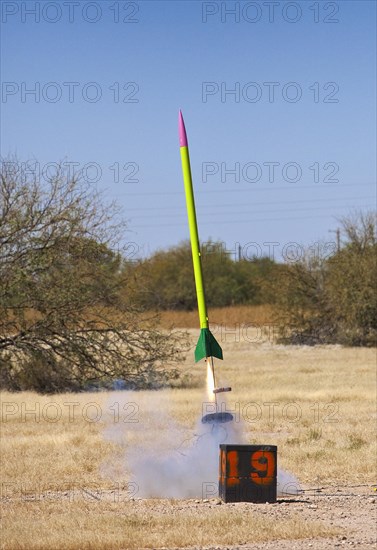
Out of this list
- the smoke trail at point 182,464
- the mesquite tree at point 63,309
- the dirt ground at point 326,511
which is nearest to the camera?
the dirt ground at point 326,511

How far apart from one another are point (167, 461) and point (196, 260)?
8.86ft

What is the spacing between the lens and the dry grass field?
10.1 m

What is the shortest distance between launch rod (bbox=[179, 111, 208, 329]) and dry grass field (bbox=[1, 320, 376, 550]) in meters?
1.65

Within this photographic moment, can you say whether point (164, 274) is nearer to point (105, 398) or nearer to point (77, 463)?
point (105, 398)

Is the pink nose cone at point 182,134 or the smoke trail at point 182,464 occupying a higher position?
the pink nose cone at point 182,134

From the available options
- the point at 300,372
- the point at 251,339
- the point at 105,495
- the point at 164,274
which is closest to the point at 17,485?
the point at 105,495

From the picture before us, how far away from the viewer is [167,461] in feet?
44.6

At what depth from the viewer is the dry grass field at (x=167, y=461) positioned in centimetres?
1007

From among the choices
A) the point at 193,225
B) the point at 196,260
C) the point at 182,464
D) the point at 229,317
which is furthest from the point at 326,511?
the point at 229,317

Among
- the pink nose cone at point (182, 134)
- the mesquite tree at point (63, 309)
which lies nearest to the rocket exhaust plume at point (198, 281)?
the pink nose cone at point (182, 134)

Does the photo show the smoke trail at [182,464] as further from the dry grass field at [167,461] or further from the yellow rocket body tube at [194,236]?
the yellow rocket body tube at [194,236]

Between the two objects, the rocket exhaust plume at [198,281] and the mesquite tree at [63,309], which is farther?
the mesquite tree at [63,309]

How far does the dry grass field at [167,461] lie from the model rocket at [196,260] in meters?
1.19

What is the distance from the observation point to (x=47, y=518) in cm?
1076
